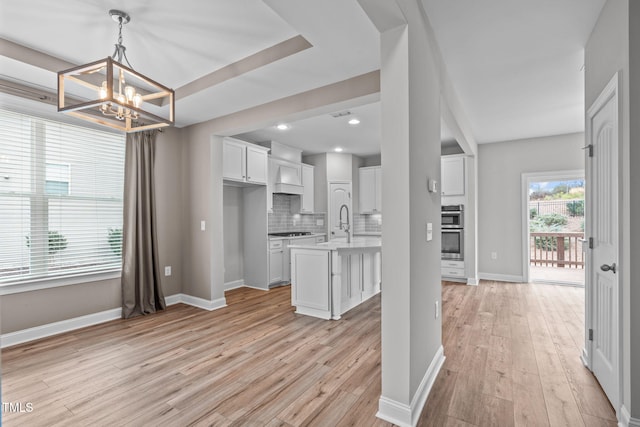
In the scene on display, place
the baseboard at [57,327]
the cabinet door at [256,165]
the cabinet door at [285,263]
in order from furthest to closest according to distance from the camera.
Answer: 1. the cabinet door at [285,263]
2. the cabinet door at [256,165]
3. the baseboard at [57,327]

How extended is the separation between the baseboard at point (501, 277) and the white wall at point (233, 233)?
4.25 meters

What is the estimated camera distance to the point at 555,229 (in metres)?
7.09

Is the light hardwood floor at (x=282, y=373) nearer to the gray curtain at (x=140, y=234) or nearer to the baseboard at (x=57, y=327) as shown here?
the baseboard at (x=57, y=327)

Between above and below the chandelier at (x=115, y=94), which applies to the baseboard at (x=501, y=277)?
below

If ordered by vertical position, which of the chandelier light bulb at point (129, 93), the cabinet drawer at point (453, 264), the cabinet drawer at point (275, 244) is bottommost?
the cabinet drawer at point (453, 264)

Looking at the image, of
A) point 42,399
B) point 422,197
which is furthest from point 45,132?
point 422,197

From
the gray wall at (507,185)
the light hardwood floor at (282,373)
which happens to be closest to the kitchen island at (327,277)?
the light hardwood floor at (282,373)

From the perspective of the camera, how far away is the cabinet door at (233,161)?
15.7 ft

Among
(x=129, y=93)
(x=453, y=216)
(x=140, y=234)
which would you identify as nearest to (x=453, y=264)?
(x=453, y=216)

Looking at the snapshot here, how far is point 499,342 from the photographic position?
10.7 feet

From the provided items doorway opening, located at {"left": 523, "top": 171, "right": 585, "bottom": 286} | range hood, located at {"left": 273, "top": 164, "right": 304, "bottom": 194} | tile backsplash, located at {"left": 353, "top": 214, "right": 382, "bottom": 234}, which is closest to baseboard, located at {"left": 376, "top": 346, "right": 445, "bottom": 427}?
range hood, located at {"left": 273, "top": 164, "right": 304, "bottom": 194}

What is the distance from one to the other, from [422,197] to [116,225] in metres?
3.55

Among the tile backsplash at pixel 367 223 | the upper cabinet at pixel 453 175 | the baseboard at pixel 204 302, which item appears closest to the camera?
the baseboard at pixel 204 302

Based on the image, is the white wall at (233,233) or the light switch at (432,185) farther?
the white wall at (233,233)
